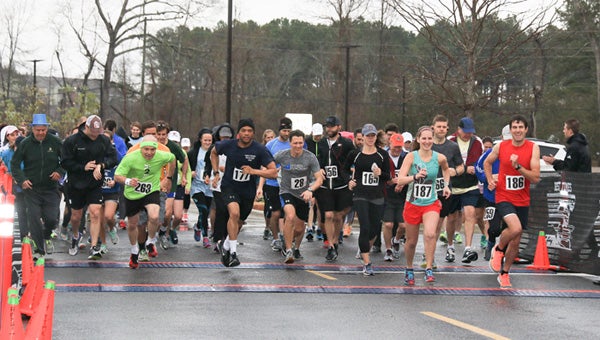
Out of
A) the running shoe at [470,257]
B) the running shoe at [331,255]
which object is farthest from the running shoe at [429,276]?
the running shoe at [331,255]

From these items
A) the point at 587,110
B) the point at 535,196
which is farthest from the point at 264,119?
the point at 535,196

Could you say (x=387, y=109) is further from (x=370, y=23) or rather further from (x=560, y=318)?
(x=560, y=318)

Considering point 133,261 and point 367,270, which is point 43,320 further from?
point 367,270

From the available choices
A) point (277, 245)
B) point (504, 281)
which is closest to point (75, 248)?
point (277, 245)

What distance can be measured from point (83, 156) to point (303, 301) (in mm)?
4972

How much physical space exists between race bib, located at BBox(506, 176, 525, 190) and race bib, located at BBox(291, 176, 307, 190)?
10.4 feet

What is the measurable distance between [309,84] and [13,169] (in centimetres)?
5879

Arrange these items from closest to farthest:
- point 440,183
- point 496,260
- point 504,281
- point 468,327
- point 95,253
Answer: point 468,327 < point 504,281 < point 496,260 < point 440,183 < point 95,253

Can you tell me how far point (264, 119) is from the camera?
200 ft

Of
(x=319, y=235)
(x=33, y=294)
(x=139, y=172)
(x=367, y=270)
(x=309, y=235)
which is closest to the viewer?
(x=33, y=294)

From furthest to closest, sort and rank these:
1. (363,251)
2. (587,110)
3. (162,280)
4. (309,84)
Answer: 1. (309,84)
2. (587,110)
3. (363,251)
4. (162,280)

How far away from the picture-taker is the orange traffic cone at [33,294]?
27.9 feet

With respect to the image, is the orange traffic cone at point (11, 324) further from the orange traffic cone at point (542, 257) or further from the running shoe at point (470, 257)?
the orange traffic cone at point (542, 257)

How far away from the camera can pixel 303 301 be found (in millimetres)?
10078
